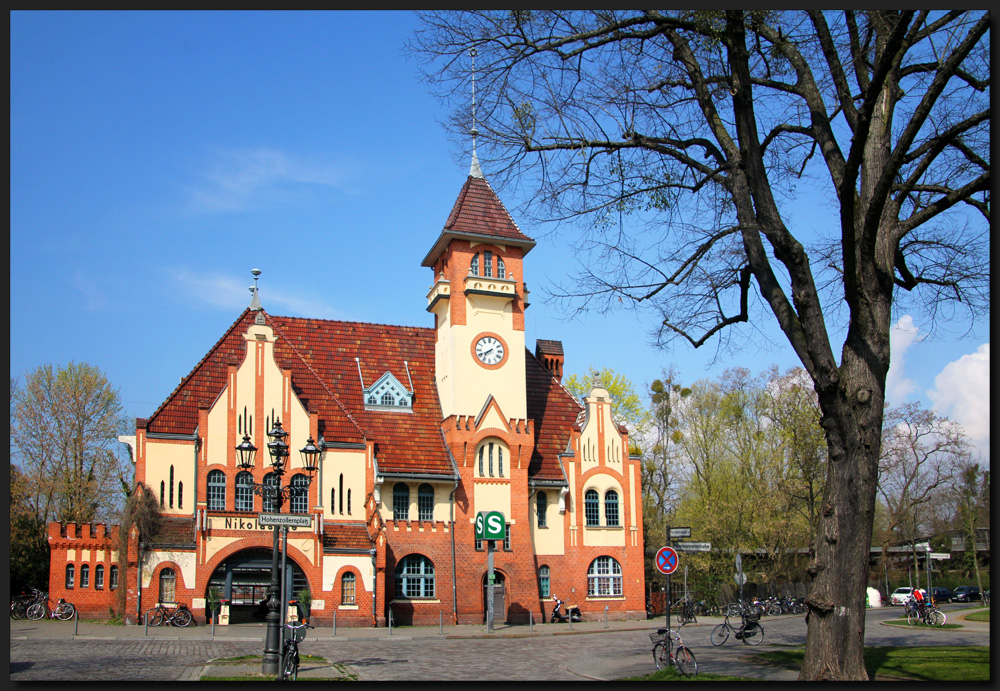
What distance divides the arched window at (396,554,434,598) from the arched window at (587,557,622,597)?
748 centimetres

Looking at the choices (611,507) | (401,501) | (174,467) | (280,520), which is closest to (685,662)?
(280,520)

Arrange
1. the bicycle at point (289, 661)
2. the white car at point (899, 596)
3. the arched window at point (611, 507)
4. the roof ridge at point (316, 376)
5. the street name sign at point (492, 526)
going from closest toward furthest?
the bicycle at point (289, 661) < the street name sign at point (492, 526) < the roof ridge at point (316, 376) < the arched window at point (611, 507) < the white car at point (899, 596)

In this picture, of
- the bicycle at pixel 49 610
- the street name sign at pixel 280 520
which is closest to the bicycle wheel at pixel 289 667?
the street name sign at pixel 280 520

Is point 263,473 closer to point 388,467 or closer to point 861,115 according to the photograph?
point 388,467

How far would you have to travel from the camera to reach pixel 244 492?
3525 cm

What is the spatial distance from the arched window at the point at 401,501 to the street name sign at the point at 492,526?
3236mm

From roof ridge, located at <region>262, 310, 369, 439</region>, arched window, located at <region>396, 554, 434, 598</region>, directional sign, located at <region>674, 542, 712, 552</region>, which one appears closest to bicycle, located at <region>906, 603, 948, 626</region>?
arched window, located at <region>396, 554, 434, 598</region>

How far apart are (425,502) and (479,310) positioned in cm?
886

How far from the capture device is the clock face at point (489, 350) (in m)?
40.3

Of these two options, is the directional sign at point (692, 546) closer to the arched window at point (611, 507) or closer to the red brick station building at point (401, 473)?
the red brick station building at point (401, 473)

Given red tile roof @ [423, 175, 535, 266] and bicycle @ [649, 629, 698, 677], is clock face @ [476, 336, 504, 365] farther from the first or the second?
bicycle @ [649, 629, 698, 677]

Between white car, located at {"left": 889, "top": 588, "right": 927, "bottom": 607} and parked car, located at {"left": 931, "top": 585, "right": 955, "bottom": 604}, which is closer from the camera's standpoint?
white car, located at {"left": 889, "top": 588, "right": 927, "bottom": 607}

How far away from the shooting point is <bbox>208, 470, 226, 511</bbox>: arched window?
34.7 metres

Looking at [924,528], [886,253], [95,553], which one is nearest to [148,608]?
[95,553]
